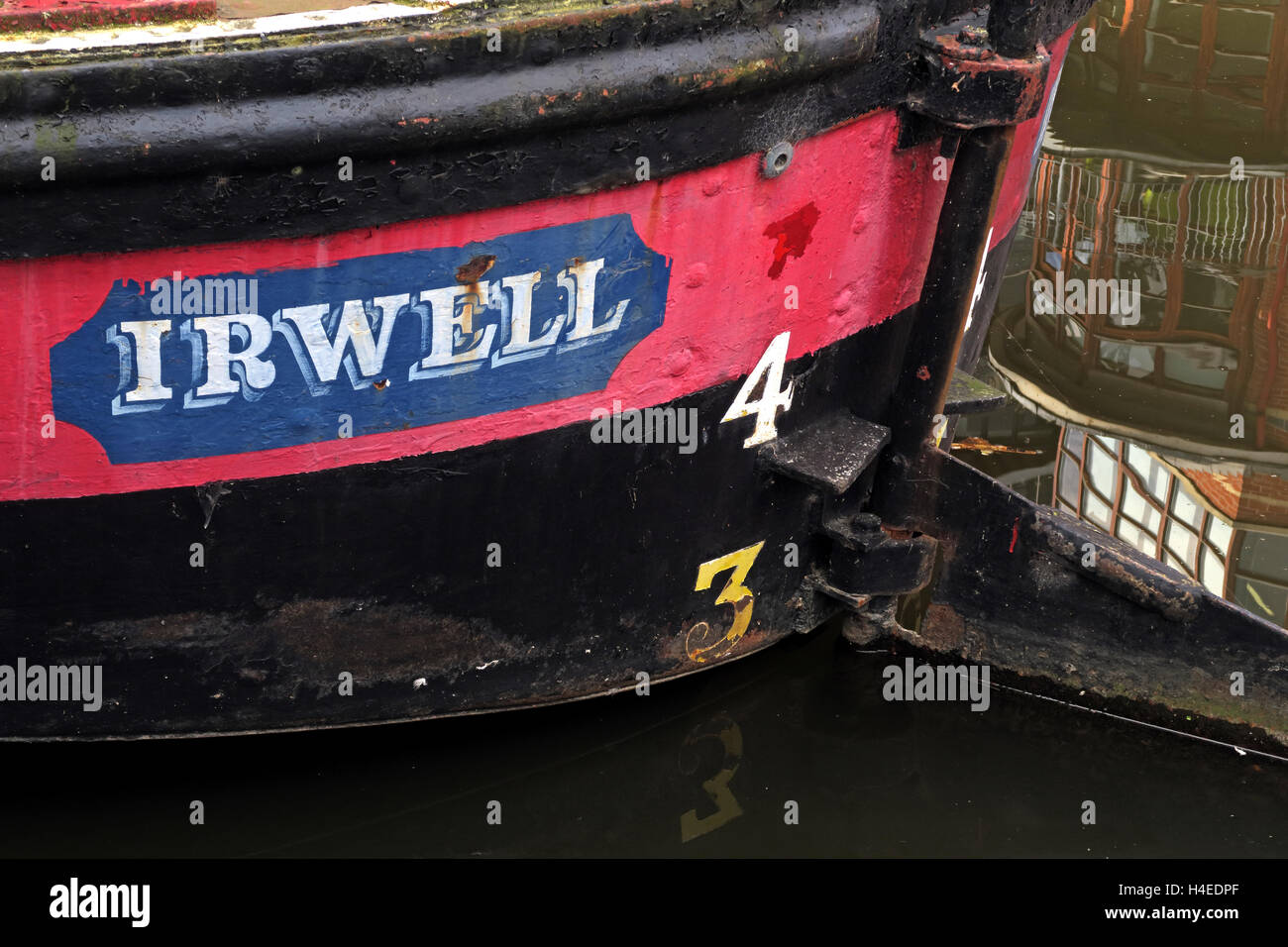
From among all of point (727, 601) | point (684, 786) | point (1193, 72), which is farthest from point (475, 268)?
point (1193, 72)

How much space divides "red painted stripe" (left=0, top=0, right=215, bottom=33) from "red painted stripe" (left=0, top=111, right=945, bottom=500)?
1.31 feet

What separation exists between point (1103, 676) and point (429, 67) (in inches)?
93.4

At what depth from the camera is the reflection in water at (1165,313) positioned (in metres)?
5.65

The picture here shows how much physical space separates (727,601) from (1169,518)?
199 centimetres

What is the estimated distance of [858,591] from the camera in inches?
171

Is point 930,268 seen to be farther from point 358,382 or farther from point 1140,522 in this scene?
point 1140,522

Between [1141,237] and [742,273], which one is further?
[1141,237]

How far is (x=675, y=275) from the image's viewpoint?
356cm

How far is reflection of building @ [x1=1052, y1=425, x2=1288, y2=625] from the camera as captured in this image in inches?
209

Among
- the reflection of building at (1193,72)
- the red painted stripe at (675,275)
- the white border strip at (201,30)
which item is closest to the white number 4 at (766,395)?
the red painted stripe at (675,275)

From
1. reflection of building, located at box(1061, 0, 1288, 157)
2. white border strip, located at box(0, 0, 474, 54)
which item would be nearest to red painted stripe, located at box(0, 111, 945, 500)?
white border strip, located at box(0, 0, 474, 54)

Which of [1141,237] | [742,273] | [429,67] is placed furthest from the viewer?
[1141,237]

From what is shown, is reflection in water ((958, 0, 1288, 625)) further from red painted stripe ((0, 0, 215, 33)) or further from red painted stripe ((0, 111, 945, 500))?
red painted stripe ((0, 0, 215, 33))
